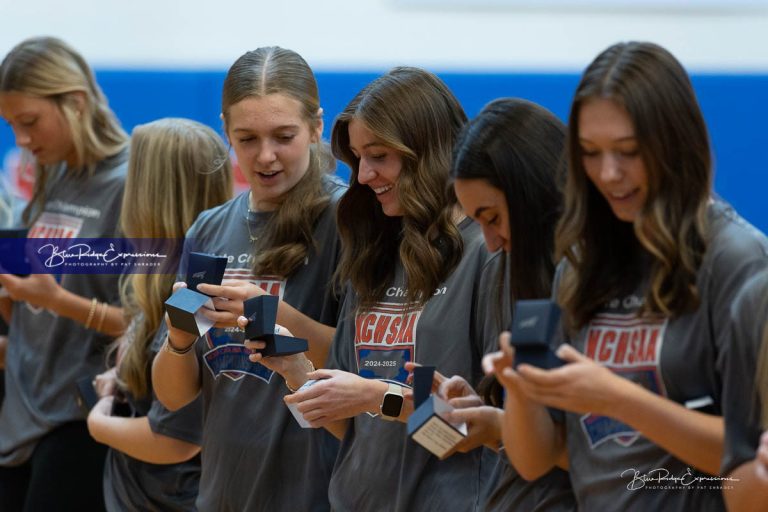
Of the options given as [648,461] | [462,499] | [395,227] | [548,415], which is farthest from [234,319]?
[648,461]

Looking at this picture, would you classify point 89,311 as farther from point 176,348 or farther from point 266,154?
point 266,154

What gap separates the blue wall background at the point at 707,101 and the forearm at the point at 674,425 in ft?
10.5

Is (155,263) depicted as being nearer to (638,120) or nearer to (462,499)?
(462,499)

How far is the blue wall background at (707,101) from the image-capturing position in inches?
195

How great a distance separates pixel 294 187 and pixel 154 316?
2.22 ft

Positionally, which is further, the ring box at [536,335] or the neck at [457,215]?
the neck at [457,215]

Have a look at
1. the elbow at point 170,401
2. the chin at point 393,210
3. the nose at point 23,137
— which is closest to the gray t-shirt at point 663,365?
the chin at point 393,210

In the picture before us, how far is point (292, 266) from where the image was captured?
2842 millimetres

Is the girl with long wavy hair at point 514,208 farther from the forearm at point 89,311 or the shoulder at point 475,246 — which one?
the forearm at point 89,311

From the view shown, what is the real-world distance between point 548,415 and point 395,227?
2.49 ft

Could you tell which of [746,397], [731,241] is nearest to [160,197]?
[731,241]

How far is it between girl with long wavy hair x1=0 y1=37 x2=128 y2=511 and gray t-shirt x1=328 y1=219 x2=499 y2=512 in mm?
1308

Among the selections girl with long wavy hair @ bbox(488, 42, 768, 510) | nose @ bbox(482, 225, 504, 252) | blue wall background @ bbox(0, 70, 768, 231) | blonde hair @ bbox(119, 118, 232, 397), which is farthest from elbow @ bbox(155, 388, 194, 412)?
blue wall background @ bbox(0, 70, 768, 231)

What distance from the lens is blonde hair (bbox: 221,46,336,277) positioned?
2.83 metres
